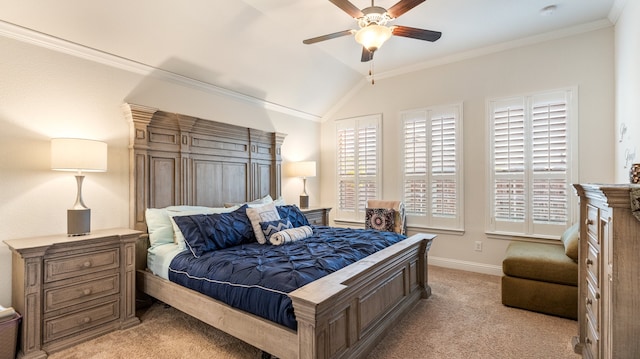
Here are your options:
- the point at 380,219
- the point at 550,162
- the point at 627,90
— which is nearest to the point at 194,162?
the point at 380,219

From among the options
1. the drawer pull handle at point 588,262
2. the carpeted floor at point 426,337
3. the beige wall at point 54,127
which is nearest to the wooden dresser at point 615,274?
the drawer pull handle at point 588,262

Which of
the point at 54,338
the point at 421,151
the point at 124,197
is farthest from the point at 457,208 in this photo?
the point at 54,338

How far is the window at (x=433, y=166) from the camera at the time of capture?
13.9 ft

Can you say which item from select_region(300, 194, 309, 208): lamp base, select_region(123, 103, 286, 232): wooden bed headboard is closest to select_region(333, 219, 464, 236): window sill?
select_region(300, 194, 309, 208): lamp base

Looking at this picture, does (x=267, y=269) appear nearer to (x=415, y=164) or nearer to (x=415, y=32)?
(x=415, y=32)

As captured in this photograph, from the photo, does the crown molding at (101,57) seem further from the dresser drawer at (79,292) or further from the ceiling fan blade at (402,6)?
the ceiling fan blade at (402,6)

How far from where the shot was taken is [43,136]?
2.58m

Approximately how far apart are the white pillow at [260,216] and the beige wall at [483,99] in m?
2.27

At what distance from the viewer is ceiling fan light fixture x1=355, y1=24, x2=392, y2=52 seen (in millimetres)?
2270

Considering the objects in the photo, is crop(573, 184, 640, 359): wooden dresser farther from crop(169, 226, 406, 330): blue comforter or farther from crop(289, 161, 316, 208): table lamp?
crop(289, 161, 316, 208): table lamp

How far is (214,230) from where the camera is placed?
8.98 ft

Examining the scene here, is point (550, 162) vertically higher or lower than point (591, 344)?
higher

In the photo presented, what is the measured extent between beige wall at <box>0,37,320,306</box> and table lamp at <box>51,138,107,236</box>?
0.24m

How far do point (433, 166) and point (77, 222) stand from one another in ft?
13.5
